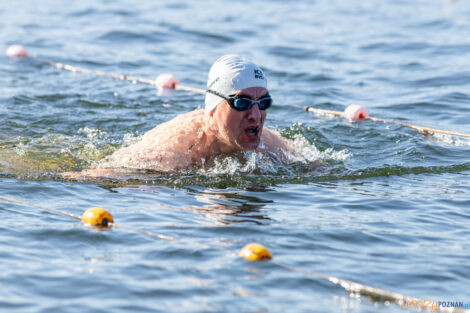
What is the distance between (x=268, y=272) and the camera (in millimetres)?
5500

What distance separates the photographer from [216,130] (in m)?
8.18

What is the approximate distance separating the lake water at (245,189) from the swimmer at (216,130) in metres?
0.22

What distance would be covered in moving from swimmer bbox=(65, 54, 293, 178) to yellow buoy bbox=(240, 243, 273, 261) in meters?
2.28

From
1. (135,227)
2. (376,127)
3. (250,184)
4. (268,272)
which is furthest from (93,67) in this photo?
(268,272)

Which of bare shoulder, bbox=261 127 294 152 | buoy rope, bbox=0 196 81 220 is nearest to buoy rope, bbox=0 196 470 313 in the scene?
buoy rope, bbox=0 196 81 220

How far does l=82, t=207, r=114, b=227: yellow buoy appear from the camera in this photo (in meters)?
6.34

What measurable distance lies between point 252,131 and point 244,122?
143mm

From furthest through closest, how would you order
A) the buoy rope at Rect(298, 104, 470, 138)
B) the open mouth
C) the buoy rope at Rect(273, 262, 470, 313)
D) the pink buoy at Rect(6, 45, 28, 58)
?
the pink buoy at Rect(6, 45, 28, 58) → the buoy rope at Rect(298, 104, 470, 138) → the open mouth → the buoy rope at Rect(273, 262, 470, 313)

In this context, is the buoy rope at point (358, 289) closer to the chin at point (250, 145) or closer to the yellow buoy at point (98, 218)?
the yellow buoy at point (98, 218)

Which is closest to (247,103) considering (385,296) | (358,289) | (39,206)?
(39,206)

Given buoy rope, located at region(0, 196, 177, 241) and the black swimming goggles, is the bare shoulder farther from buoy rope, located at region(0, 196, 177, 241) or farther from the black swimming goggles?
buoy rope, located at region(0, 196, 177, 241)

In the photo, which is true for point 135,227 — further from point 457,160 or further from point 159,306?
point 457,160

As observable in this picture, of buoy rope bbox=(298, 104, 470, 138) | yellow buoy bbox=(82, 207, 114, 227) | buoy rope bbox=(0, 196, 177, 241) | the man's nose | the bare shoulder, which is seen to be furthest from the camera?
buoy rope bbox=(298, 104, 470, 138)

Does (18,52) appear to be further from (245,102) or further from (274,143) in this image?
(245,102)
